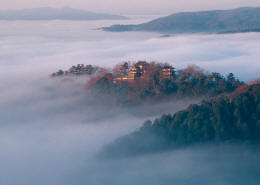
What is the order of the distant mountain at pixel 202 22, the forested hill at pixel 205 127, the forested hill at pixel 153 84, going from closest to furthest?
the forested hill at pixel 205 127 → the forested hill at pixel 153 84 → the distant mountain at pixel 202 22

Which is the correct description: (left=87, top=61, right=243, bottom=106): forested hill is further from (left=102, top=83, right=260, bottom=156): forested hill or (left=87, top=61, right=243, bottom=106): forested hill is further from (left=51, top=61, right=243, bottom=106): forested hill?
(left=102, top=83, right=260, bottom=156): forested hill

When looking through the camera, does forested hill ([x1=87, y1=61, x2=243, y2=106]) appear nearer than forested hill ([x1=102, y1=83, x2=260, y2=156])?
No

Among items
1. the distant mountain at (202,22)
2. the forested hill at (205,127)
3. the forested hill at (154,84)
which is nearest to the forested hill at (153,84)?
the forested hill at (154,84)

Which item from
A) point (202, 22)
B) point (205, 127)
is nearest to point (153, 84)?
point (205, 127)

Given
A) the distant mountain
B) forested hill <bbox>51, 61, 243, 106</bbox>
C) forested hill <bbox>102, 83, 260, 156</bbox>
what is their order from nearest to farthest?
forested hill <bbox>102, 83, 260, 156</bbox> → forested hill <bbox>51, 61, 243, 106</bbox> → the distant mountain

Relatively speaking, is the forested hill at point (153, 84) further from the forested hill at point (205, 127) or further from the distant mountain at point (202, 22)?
the distant mountain at point (202, 22)

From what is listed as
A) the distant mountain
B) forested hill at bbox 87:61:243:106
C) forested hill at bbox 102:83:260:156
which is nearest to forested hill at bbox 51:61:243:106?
forested hill at bbox 87:61:243:106

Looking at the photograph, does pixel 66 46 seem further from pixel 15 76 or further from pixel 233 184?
pixel 233 184
